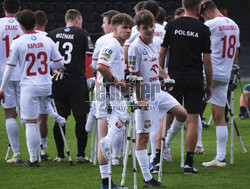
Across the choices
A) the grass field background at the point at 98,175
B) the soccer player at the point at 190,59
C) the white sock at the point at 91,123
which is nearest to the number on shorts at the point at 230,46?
the soccer player at the point at 190,59

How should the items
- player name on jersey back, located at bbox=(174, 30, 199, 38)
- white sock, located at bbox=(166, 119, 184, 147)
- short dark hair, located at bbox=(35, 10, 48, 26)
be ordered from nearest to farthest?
player name on jersey back, located at bbox=(174, 30, 199, 38) → white sock, located at bbox=(166, 119, 184, 147) → short dark hair, located at bbox=(35, 10, 48, 26)

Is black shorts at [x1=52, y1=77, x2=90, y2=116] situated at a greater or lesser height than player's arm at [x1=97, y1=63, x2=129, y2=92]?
lesser

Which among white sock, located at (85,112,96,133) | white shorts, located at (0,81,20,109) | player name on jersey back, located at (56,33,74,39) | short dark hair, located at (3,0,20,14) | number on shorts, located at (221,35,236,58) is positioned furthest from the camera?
short dark hair, located at (3,0,20,14)

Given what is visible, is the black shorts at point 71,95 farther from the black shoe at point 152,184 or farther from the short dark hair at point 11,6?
the black shoe at point 152,184

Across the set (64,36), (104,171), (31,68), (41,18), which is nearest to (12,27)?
(41,18)

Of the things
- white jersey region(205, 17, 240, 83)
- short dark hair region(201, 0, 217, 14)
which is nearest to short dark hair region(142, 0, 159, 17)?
short dark hair region(201, 0, 217, 14)

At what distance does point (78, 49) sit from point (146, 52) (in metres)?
1.93

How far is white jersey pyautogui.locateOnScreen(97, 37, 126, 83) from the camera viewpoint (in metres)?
5.19

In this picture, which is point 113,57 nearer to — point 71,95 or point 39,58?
point 39,58

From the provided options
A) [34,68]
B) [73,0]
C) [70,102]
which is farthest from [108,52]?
[73,0]

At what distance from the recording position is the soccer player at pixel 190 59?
5.93m

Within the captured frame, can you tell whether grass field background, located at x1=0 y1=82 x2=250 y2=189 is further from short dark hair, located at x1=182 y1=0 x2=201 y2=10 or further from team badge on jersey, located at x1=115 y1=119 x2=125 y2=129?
short dark hair, located at x1=182 y1=0 x2=201 y2=10

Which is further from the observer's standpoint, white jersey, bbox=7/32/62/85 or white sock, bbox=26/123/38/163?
white sock, bbox=26/123/38/163

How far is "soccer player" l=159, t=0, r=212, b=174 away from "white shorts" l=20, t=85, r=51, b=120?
1.67 meters
